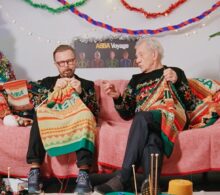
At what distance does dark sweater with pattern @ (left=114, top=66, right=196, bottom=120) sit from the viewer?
2.79 metres

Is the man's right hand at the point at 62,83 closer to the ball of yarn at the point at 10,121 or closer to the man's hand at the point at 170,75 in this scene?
the ball of yarn at the point at 10,121

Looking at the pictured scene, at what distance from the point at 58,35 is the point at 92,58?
1.19 feet

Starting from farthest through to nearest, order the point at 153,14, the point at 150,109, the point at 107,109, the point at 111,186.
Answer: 1. the point at 153,14
2. the point at 107,109
3. the point at 150,109
4. the point at 111,186

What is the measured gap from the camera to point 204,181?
110 inches

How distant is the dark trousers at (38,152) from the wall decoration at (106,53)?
1.13 metres

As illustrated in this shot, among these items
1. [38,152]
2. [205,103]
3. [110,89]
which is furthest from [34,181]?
[205,103]

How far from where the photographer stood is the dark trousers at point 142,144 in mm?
2232

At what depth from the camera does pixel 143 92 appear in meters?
2.84

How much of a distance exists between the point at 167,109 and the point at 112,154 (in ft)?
1.49

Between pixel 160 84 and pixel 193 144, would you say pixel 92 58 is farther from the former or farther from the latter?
pixel 193 144

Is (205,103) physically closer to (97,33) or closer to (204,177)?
(204,177)

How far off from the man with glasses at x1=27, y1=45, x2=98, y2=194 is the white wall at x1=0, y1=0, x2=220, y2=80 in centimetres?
60

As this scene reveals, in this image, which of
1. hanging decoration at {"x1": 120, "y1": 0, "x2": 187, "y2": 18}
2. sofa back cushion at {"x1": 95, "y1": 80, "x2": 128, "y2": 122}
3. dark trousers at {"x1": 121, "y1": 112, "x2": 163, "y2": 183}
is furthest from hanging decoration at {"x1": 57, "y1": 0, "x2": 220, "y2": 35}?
dark trousers at {"x1": 121, "y1": 112, "x2": 163, "y2": 183}

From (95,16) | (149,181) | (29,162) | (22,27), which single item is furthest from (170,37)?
(149,181)
